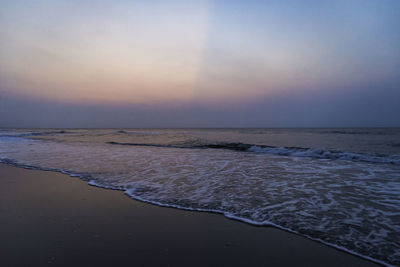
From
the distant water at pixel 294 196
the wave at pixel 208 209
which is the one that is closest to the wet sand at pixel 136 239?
the wave at pixel 208 209

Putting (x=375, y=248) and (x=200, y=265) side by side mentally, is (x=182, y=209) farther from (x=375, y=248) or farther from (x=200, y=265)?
(x=375, y=248)

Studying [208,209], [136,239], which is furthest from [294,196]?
[136,239]

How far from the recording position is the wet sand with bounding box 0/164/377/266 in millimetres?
2506

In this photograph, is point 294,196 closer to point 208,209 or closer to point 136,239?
point 208,209

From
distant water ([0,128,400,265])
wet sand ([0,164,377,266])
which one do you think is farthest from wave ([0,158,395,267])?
wet sand ([0,164,377,266])

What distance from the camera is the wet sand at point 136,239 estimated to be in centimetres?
251

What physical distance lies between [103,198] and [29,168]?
5524mm

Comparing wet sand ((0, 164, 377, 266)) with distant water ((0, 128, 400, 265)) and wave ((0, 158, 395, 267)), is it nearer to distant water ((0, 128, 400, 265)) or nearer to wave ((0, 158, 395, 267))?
wave ((0, 158, 395, 267))

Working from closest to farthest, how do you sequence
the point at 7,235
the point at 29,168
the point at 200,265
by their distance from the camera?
the point at 200,265 < the point at 7,235 < the point at 29,168

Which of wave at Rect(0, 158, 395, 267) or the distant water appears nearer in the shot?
wave at Rect(0, 158, 395, 267)

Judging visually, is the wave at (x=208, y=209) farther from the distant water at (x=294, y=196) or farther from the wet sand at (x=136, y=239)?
the wet sand at (x=136, y=239)

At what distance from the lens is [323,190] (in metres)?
5.43

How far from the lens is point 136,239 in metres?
2.97

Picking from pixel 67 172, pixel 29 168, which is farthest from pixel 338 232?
pixel 29 168
